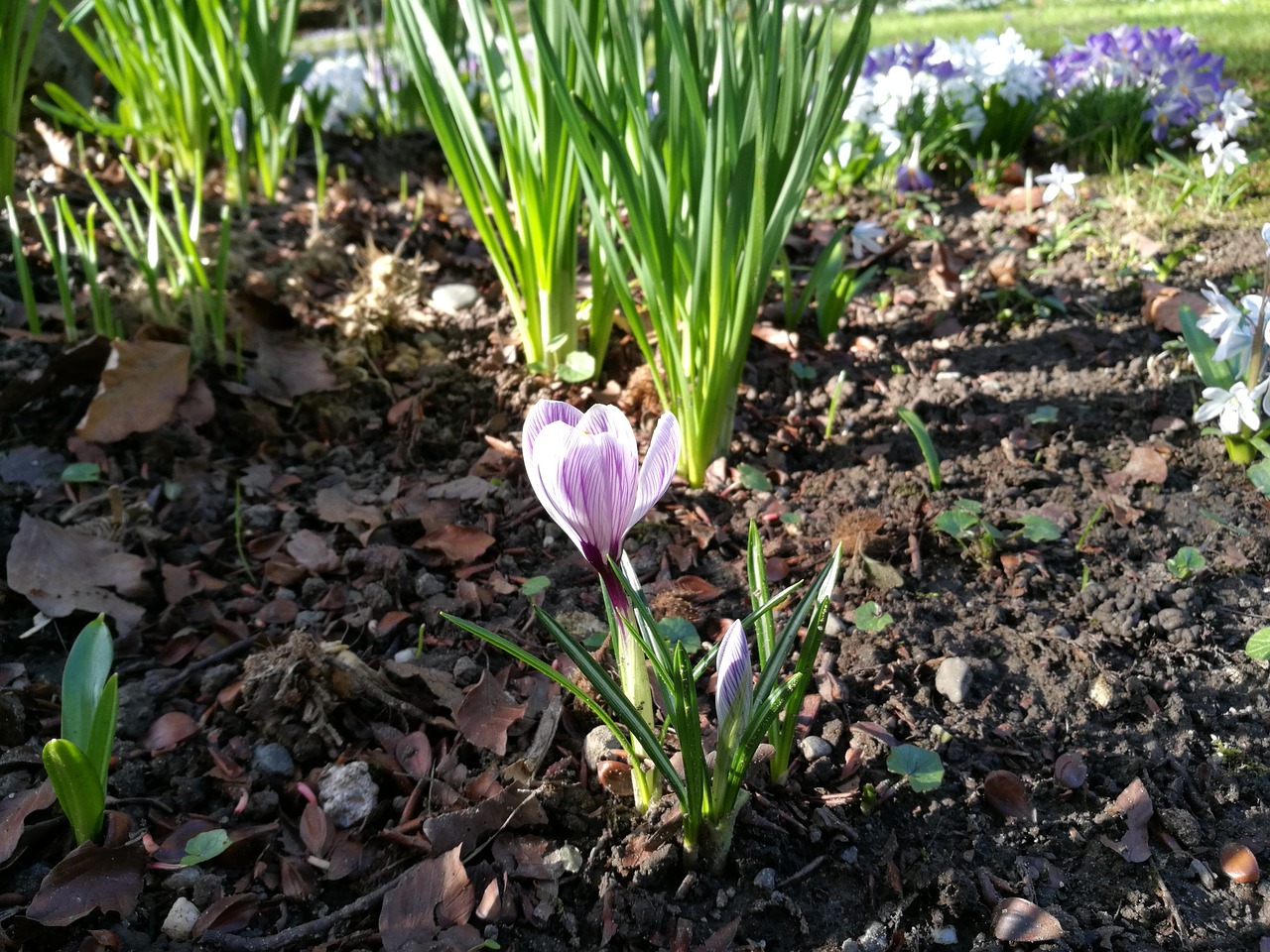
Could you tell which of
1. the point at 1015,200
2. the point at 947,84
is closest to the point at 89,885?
the point at 1015,200

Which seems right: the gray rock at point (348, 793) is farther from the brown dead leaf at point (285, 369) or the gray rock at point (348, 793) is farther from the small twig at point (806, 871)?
the brown dead leaf at point (285, 369)

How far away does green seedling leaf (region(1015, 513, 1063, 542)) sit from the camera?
5.22 ft

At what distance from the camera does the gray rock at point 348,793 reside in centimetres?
123

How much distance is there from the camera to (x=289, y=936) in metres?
1.06

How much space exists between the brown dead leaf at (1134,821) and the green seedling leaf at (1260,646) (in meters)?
0.28

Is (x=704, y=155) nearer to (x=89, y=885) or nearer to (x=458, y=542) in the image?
(x=458, y=542)

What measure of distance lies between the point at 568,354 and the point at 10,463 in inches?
45.6

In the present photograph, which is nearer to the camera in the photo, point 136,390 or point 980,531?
point 980,531

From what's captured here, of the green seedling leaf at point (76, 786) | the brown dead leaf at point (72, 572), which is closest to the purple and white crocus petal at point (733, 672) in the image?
the green seedling leaf at point (76, 786)

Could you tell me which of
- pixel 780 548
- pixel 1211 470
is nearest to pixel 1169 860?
pixel 780 548

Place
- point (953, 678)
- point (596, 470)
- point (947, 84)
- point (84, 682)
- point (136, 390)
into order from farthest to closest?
point (947, 84) → point (136, 390) → point (953, 678) → point (84, 682) → point (596, 470)

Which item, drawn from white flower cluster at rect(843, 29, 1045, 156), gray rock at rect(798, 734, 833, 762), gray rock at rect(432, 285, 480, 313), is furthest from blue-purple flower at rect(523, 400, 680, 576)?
white flower cluster at rect(843, 29, 1045, 156)

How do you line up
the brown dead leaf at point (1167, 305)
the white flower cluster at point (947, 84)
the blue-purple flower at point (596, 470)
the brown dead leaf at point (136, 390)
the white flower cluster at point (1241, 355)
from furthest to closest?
the white flower cluster at point (947, 84)
the brown dead leaf at point (1167, 305)
the brown dead leaf at point (136, 390)
the white flower cluster at point (1241, 355)
the blue-purple flower at point (596, 470)

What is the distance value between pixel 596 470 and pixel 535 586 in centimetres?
66
